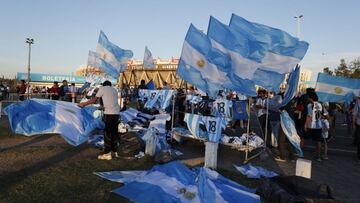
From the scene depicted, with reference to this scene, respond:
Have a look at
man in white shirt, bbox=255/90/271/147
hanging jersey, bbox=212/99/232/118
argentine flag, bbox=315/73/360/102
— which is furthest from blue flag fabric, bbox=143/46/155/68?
argentine flag, bbox=315/73/360/102

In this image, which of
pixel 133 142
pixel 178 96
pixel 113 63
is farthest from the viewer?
pixel 178 96

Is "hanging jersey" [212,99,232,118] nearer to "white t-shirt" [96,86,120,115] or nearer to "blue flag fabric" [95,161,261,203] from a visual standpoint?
"white t-shirt" [96,86,120,115]

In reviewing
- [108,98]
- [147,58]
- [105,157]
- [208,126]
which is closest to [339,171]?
[208,126]

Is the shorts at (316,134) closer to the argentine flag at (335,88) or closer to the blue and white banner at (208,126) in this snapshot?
the blue and white banner at (208,126)

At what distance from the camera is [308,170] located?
6930 mm

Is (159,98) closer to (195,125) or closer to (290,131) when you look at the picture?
(195,125)

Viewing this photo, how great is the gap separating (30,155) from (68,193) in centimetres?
345

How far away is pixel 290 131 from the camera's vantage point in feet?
31.9

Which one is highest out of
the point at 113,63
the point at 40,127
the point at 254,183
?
the point at 113,63

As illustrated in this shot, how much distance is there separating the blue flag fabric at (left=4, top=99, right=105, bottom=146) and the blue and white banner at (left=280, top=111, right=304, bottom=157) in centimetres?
525

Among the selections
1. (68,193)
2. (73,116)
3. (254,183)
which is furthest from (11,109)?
(254,183)

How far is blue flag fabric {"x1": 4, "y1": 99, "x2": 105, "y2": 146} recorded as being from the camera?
9906mm

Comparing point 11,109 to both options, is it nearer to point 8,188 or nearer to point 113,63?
point 8,188

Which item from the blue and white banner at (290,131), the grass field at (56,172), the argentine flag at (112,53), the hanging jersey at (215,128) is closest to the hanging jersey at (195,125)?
the hanging jersey at (215,128)
